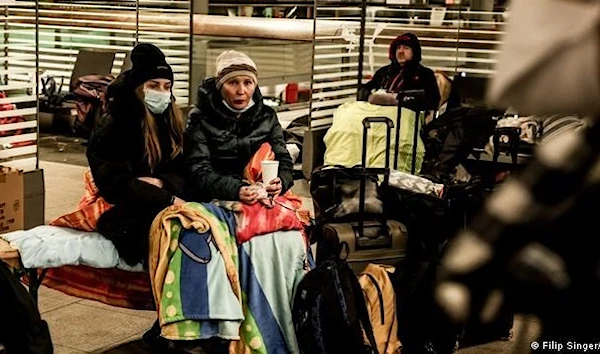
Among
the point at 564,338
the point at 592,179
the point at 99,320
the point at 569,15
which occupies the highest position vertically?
the point at 569,15

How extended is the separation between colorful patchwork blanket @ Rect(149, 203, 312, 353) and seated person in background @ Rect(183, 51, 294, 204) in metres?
0.32

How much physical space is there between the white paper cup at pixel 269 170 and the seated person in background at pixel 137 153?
15.6 inches

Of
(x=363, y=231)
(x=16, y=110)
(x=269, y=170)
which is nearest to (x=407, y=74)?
→ (x=16, y=110)

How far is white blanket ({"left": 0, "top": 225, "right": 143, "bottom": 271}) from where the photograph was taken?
3893 mm

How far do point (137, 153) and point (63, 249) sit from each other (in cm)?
53

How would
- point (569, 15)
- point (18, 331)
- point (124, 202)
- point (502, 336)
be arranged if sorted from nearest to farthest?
1. point (569, 15)
2. point (18, 331)
3. point (124, 202)
4. point (502, 336)

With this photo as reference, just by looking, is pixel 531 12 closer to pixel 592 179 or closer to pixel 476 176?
pixel 592 179

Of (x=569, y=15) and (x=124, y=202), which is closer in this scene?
(x=569, y=15)

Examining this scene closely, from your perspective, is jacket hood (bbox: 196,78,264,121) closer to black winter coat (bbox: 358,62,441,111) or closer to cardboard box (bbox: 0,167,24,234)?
cardboard box (bbox: 0,167,24,234)

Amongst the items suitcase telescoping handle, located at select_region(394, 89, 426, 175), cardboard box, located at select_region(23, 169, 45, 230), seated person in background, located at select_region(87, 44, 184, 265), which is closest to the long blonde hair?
seated person in background, located at select_region(87, 44, 184, 265)

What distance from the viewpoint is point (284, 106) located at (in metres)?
12.5

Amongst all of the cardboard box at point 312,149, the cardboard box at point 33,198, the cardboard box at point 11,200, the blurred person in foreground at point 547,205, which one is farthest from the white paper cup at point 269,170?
the cardboard box at point 312,149

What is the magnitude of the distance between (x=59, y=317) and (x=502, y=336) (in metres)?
2.20

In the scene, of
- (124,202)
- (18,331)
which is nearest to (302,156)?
(124,202)
